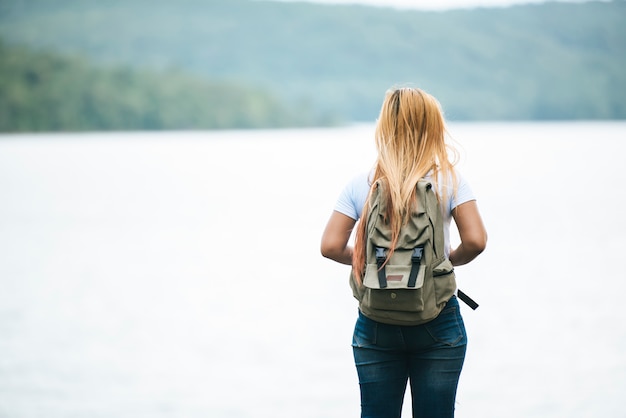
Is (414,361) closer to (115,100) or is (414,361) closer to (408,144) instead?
(408,144)

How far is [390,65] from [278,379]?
11810 cm

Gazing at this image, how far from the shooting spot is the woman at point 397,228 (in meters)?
2.57

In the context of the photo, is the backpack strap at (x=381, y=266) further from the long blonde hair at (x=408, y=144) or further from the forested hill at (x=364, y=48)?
the forested hill at (x=364, y=48)

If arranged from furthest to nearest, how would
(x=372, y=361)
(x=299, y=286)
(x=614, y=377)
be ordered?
(x=299, y=286) < (x=614, y=377) < (x=372, y=361)

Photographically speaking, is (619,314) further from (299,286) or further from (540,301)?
(299,286)

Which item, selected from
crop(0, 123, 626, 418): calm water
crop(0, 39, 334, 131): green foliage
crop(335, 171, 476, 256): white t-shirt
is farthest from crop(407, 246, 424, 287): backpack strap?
crop(0, 39, 334, 131): green foliage

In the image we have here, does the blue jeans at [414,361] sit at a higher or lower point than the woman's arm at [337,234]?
lower

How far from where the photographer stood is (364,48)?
126062 millimetres

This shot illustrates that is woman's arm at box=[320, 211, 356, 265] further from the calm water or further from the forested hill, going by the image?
the forested hill

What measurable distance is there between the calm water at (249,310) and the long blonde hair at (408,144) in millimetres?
3316

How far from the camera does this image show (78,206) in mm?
27031

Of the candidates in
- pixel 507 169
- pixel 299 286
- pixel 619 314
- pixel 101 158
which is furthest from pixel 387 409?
pixel 101 158

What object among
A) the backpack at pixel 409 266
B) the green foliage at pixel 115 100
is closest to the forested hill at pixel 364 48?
the green foliage at pixel 115 100

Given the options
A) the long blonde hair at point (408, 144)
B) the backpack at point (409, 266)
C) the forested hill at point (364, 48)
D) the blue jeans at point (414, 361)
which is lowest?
the blue jeans at point (414, 361)
